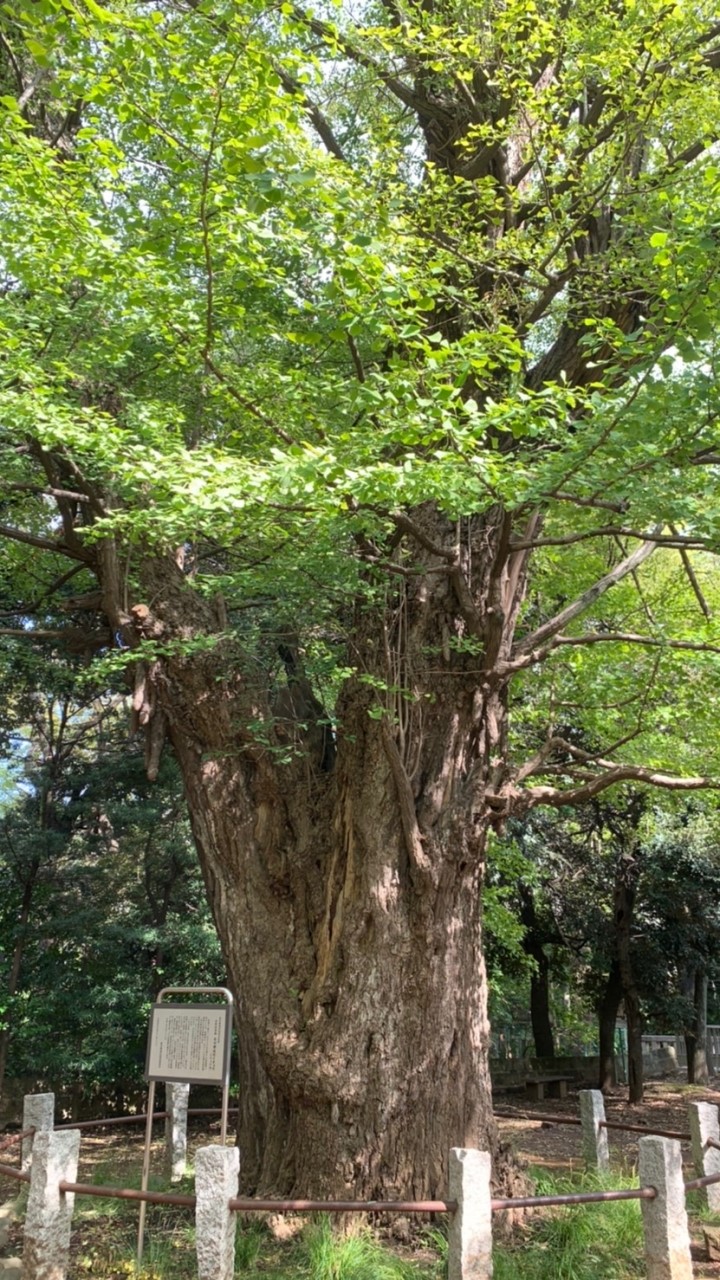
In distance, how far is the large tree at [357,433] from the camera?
4969 mm

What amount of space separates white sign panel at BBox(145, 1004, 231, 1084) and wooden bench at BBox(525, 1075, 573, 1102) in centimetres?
1074

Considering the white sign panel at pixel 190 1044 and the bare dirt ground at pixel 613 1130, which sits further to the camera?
the bare dirt ground at pixel 613 1130

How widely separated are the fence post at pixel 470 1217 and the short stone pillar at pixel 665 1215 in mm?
1007

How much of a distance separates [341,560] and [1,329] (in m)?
2.80

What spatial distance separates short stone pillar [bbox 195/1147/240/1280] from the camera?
4.25 m

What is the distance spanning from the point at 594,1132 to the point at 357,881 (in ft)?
10.2

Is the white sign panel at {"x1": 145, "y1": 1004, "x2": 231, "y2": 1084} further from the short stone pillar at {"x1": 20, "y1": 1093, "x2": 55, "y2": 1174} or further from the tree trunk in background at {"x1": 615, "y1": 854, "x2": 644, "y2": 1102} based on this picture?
the tree trunk in background at {"x1": 615, "y1": 854, "x2": 644, "y2": 1102}

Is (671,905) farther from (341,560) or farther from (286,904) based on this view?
(341,560)

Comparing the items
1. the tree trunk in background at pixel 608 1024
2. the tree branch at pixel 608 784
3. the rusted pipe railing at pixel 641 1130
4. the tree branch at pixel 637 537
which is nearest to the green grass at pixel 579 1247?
the rusted pipe railing at pixel 641 1130

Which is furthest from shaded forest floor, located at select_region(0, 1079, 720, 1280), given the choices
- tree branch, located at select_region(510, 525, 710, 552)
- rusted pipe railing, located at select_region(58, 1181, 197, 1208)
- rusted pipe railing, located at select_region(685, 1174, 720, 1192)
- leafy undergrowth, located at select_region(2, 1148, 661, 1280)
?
tree branch, located at select_region(510, 525, 710, 552)

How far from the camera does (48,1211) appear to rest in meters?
4.86

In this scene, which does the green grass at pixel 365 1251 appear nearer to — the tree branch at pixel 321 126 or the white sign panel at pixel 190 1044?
the white sign panel at pixel 190 1044

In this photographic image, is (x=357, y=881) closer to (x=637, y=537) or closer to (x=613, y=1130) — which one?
(x=637, y=537)

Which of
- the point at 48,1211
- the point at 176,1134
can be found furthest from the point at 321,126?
the point at 176,1134
